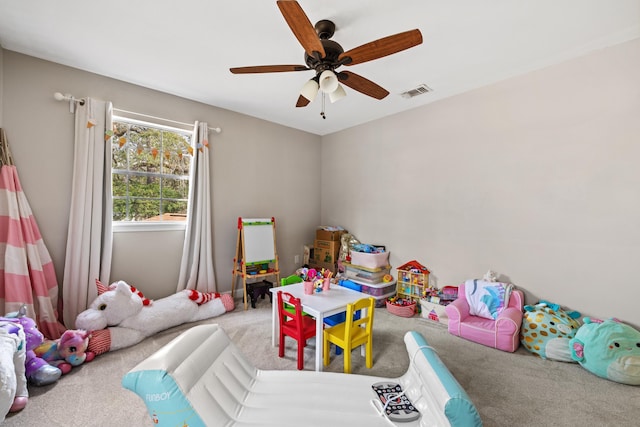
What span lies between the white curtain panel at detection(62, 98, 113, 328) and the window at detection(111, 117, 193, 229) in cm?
20

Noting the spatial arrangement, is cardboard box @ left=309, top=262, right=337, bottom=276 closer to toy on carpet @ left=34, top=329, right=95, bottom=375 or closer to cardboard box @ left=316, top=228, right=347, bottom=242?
cardboard box @ left=316, top=228, right=347, bottom=242

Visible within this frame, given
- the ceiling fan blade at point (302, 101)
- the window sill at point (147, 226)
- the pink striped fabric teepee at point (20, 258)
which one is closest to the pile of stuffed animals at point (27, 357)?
the pink striped fabric teepee at point (20, 258)

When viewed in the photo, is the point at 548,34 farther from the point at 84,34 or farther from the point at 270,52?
the point at 84,34

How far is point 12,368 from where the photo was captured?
5.26 ft

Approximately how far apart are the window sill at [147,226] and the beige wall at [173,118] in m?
0.07

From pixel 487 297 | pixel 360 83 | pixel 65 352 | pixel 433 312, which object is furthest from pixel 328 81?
pixel 65 352

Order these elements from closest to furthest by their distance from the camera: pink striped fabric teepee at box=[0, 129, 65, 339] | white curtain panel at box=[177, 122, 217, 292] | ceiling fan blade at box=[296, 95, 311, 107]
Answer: pink striped fabric teepee at box=[0, 129, 65, 339] < ceiling fan blade at box=[296, 95, 311, 107] < white curtain panel at box=[177, 122, 217, 292]

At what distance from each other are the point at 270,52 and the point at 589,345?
3.60m

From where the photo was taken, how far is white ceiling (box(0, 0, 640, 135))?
1.90m

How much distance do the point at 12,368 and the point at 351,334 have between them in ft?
7.01

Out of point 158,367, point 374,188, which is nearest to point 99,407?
Answer: point 158,367

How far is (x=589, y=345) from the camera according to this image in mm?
2121

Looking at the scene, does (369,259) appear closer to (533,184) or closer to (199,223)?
(533,184)

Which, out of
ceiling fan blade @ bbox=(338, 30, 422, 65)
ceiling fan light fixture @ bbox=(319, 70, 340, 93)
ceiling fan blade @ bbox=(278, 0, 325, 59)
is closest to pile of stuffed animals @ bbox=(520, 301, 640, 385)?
ceiling fan blade @ bbox=(338, 30, 422, 65)
